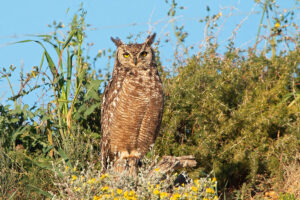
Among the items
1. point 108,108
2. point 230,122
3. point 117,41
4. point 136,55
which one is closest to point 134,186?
point 108,108

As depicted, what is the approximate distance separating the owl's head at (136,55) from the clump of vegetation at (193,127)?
2.63ft

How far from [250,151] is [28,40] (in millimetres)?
3316

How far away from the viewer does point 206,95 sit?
637cm

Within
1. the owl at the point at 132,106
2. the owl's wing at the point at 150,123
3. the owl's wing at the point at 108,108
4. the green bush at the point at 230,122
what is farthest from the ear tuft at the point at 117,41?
the green bush at the point at 230,122

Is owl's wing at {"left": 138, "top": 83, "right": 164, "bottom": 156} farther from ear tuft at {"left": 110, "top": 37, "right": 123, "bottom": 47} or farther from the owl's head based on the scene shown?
ear tuft at {"left": 110, "top": 37, "right": 123, "bottom": 47}

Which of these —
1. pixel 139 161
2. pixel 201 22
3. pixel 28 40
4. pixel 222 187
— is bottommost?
pixel 222 187

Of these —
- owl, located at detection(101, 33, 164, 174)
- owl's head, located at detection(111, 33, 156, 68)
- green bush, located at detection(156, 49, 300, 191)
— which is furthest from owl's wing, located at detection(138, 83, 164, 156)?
green bush, located at detection(156, 49, 300, 191)

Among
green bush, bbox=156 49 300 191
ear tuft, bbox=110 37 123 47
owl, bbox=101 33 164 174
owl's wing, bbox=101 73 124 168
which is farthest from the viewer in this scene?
green bush, bbox=156 49 300 191

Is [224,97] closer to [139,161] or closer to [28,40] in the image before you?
[139,161]

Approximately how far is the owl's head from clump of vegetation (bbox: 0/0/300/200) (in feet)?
2.63

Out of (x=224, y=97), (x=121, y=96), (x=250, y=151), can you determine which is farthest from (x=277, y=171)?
(x=121, y=96)

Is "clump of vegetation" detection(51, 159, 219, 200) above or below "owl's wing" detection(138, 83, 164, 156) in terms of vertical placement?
below

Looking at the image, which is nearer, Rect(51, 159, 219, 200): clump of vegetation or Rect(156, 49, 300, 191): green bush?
Rect(51, 159, 219, 200): clump of vegetation

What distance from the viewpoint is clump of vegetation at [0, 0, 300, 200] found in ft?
17.5
